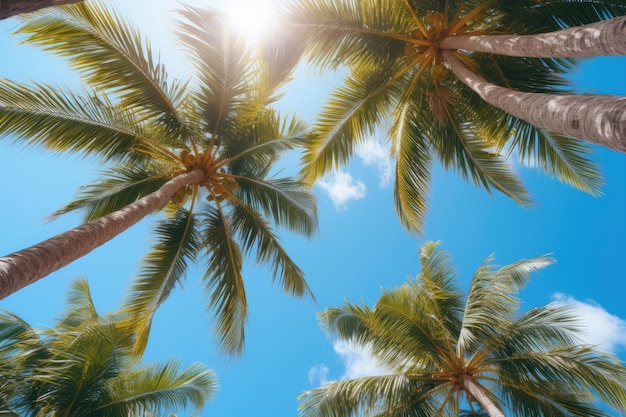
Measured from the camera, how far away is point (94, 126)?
7727mm

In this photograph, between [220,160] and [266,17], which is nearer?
[266,17]

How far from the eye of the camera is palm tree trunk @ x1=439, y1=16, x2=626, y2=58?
11.9ft

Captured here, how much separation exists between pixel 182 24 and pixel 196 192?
3.22 meters

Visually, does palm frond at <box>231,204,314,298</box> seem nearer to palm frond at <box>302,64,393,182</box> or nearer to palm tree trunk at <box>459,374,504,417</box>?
palm frond at <box>302,64,393,182</box>

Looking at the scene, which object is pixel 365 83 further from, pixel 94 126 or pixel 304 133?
pixel 94 126

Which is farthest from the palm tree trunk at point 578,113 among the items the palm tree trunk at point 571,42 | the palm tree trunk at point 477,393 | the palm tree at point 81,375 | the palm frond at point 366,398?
the palm tree at point 81,375

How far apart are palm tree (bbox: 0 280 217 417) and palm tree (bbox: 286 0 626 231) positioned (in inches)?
193

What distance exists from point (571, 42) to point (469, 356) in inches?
321

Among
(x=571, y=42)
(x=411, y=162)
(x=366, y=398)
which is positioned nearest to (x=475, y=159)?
(x=411, y=162)

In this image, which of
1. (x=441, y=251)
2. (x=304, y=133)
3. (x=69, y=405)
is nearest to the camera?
(x=69, y=405)

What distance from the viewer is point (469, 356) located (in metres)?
10.4

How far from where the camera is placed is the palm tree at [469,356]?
8.16m

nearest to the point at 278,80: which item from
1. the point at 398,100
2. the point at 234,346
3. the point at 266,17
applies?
the point at 266,17

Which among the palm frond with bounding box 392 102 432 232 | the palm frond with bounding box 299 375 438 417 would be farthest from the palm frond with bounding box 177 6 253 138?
the palm frond with bounding box 299 375 438 417
